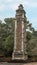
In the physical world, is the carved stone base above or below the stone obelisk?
below

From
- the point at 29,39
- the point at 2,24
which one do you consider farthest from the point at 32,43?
the point at 2,24

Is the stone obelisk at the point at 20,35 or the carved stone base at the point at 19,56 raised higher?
the stone obelisk at the point at 20,35

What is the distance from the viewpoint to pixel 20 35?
71.4ft

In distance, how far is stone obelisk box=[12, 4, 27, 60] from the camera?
68.3ft

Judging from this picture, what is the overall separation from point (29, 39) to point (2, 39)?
14.6 ft

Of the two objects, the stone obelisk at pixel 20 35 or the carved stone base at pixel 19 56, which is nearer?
the carved stone base at pixel 19 56

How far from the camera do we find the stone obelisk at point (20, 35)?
20803 millimetres

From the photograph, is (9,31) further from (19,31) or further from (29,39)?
(19,31)

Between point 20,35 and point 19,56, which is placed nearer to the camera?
point 19,56

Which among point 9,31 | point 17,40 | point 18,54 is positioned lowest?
point 18,54

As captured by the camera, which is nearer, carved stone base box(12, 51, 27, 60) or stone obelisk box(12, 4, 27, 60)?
carved stone base box(12, 51, 27, 60)

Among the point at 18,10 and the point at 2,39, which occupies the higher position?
the point at 18,10

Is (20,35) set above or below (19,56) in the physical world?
above

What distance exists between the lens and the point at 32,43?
28203 millimetres
